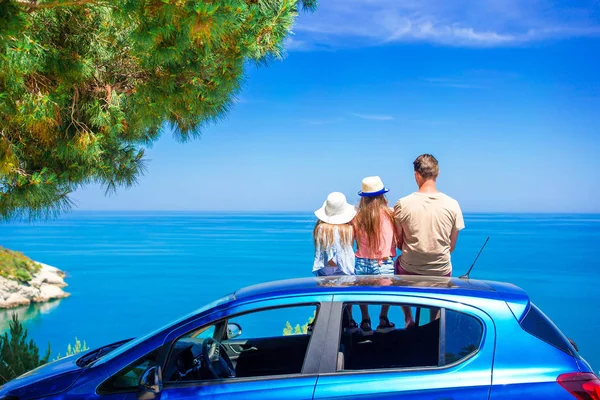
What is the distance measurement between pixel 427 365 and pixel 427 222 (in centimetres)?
202

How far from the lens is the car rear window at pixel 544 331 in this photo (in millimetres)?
3016

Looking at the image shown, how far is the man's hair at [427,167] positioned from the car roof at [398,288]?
1507 mm

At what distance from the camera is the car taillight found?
2.77m

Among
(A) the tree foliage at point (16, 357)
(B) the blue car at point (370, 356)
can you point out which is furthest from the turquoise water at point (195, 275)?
(B) the blue car at point (370, 356)

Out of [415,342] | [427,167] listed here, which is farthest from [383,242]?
[415,342]

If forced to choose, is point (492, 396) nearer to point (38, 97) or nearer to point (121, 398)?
point (121, 398)

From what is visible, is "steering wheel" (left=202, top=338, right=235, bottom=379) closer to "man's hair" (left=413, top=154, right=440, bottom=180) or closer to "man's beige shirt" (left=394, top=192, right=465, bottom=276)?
"man's beige shirt" (left=394, top=192, right=465, bottom=276)

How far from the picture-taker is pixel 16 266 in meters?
57.2

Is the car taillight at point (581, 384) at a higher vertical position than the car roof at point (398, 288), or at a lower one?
lower

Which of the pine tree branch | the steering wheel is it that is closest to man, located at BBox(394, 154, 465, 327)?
the steering wheel

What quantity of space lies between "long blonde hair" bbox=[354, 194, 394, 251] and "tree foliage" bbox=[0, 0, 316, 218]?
1.96 metres

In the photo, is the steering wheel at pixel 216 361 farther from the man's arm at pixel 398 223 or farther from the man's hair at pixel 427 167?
the man's hair at pixel 427 167

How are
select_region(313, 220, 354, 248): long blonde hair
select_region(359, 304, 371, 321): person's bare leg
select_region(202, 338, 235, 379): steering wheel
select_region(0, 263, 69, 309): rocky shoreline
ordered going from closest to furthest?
select_region(202, 338, 235, 379): steering wheel, select_region(359, 304, 371, 321): person's bare leg, select_region(313, 220, 354, 248): long blonde hair, select_region(0, 263, 69, 309): rocky shoreline

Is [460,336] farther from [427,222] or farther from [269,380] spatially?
[427,222]
